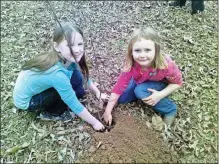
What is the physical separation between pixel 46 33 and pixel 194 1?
213 centimetres

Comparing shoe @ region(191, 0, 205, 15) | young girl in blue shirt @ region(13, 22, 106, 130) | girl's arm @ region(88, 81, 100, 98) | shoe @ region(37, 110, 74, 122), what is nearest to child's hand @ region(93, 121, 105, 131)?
young girl in blue shirt @ region(13, 22, 106, 130)

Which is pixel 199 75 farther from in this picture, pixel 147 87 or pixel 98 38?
pixel 98 38

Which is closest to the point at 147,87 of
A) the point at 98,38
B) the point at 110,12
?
the point at 98,38

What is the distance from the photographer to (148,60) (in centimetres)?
253

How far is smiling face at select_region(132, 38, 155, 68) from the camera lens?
247 cm

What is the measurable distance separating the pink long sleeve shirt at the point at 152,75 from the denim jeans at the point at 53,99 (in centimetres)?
39

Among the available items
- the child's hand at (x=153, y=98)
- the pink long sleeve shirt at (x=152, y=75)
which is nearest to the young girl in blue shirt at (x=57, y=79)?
the pink long sleeve shirt at (x=152, y=75)

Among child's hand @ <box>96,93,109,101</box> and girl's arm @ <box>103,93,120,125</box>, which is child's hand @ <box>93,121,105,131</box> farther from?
child's hand @ <box>96,93,109,101</box>

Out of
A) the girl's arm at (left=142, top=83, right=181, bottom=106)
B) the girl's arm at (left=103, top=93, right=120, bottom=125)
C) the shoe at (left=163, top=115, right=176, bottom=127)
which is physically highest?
the girl's arm at (left=142, top=83, right=181, bottom=106)

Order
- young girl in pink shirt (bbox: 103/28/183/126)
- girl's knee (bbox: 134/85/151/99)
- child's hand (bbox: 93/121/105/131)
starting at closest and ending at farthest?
young girl in pink shirt (bbox: 103/28/183/126) → child's hand (bbox: 93/121/105/131) → girl's knee (bbox: 134/85/151/99)

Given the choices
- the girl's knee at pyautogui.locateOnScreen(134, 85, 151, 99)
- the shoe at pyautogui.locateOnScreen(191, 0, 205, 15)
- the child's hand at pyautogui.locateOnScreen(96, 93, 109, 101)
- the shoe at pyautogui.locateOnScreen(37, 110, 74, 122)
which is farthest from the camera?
the shoe at pyautogui.locateOnScreen(191, 0, 205, 15)

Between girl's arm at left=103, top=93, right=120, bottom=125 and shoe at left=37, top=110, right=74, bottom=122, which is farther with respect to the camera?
shoe at left=37, top=110, right=74, bottom=122

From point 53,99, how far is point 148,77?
848 millimetres

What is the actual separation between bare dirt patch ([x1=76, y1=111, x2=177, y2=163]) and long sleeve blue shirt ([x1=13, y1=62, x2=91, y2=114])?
0.32m
